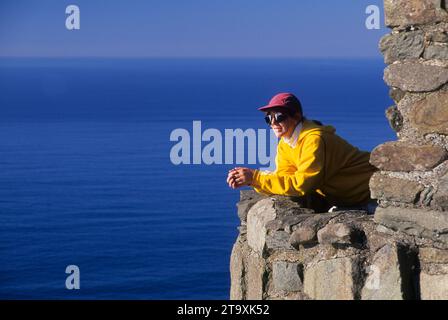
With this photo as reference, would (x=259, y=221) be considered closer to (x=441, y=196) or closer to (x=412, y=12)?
(x=441, y=196)

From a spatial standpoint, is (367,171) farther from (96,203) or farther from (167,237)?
(96,203)

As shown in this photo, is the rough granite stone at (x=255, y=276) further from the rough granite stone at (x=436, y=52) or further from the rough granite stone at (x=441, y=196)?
the rough granite stone at (x=436, y=52)

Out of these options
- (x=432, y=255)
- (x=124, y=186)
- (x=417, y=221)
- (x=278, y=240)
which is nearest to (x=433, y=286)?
(x=432, y=255)

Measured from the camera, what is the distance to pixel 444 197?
18.7 feet

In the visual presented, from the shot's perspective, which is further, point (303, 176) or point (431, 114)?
point (303, 176)

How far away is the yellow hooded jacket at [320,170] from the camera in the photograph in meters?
6.48

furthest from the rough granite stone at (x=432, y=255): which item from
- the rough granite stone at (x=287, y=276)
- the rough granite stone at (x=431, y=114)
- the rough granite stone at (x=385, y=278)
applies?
the rough granite stone at (x=287, y=276)

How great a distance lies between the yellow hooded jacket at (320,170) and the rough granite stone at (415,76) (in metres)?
0.67

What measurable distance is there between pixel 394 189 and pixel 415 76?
57 cm

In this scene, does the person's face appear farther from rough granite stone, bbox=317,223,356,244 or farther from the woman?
rough granite stone, bbox=317,223,356,244

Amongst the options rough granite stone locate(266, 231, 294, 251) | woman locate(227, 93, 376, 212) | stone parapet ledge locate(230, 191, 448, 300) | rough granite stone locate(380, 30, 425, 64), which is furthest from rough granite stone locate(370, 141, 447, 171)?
rough granite stone locate(266, 231, 294, 251)

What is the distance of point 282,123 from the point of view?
6.64m
